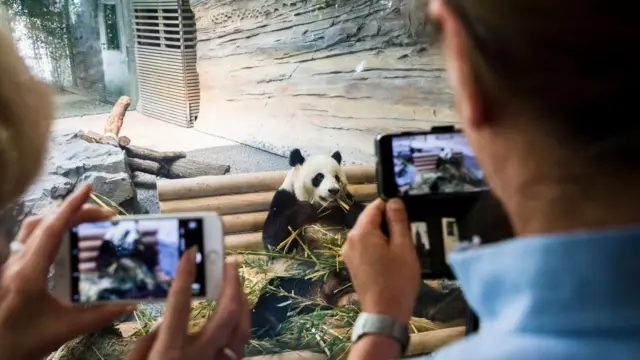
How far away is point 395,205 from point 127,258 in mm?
269

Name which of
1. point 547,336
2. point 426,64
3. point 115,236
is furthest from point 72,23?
point 547,336

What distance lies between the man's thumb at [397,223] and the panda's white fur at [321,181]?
1.21 ft

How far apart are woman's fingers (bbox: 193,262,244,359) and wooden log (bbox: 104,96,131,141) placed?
1.25ft

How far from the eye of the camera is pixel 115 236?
644mm

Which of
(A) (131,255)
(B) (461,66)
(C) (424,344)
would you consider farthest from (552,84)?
(C) (424,344)

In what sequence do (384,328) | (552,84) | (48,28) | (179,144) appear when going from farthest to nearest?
(179,144) → (48,28) → (384,328) → (552,84)

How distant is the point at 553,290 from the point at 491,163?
0.26ft

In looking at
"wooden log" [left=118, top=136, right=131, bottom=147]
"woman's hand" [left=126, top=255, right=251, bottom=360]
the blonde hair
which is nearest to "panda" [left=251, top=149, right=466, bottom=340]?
"wooden log" [left=118, top=136, right=131, bottom=147]

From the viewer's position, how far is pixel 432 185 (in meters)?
0.65

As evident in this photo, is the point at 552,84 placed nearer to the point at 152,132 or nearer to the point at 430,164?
the point at 430,164

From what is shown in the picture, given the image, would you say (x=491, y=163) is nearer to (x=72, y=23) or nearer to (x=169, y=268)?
(x=169, y=268)

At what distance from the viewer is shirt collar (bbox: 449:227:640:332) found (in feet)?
1.02

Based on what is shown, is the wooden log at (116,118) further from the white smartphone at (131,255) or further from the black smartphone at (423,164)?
the black smartphone at (423,164)

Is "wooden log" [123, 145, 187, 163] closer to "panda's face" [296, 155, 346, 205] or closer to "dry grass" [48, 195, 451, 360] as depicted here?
"dry grass" [48, 195, 451, 360]
